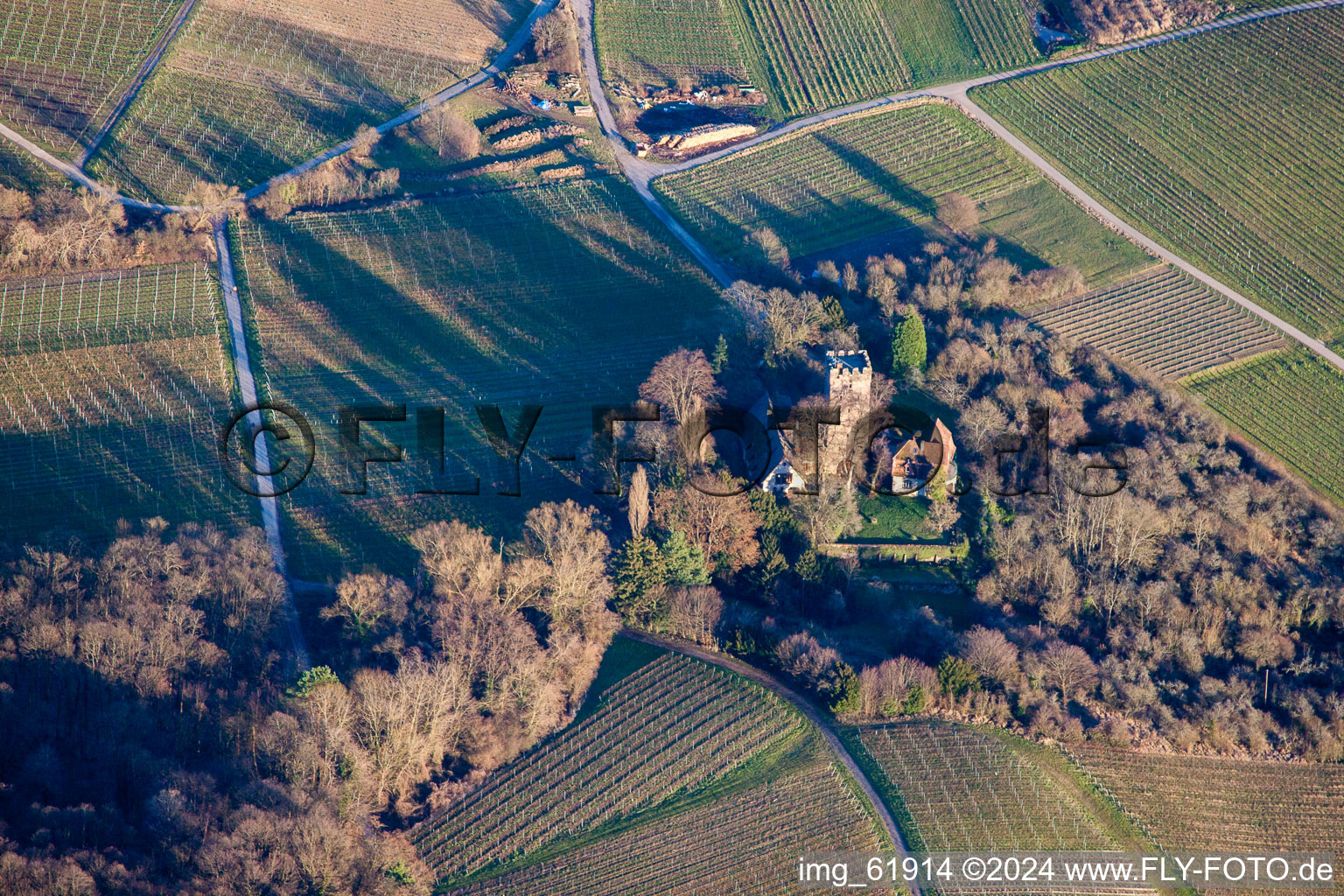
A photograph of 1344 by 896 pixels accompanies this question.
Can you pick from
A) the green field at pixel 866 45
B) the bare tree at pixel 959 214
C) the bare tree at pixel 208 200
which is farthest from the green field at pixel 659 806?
the green field at pixel 866 45

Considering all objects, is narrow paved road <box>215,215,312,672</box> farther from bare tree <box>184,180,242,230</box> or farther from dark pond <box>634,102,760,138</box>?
dark pond <box>634,102,760,138</box>

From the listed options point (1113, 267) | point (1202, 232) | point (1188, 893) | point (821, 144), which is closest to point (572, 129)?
point (821, 144)

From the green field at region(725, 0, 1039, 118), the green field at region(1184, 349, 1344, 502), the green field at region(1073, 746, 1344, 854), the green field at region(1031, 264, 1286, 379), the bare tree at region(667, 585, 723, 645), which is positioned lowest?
the green field at region(1073, 746, 1344, 854)

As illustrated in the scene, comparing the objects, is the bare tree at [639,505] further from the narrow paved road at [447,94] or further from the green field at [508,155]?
the narrow paved road at [447,94]

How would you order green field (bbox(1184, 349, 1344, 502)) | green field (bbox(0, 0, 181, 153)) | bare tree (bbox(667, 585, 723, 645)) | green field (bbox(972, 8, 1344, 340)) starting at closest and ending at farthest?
bare tree (bbox(667, 585, 723, 645))
green field (bbox(1184, 349, 1344, 502))
green field (bbox(972, 8, 1344, 340))
green field (bbox(0, 0, 181, 153))

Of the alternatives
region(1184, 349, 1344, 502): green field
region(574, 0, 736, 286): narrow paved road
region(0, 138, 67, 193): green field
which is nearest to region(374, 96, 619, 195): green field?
region(574, 0, 736, 286): narrow paved road

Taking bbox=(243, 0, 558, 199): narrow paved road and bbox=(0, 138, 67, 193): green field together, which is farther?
bbox=(243, 0, 558, 199): narrow paved road
